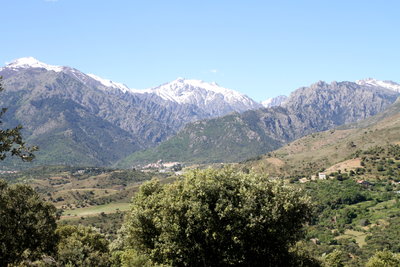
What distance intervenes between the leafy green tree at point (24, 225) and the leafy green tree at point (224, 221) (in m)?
18.0

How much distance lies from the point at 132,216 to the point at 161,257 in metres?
6.69

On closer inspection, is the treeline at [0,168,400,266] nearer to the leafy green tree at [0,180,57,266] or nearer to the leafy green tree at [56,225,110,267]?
the leafy green tree at [0,180,57,266]

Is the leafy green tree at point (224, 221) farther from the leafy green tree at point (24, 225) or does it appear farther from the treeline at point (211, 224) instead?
the leafy green tree at point (24, 225)

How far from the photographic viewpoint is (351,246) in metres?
132

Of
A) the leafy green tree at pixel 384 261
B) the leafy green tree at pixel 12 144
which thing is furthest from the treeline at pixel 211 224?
the leafy green tree at pixel 384 261

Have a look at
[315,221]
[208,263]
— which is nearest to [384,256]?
[208,263]

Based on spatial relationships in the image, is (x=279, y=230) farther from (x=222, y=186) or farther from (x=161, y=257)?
(x=161, y=257)

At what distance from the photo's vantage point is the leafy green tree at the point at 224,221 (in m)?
38.8

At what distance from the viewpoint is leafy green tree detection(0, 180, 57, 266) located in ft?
164

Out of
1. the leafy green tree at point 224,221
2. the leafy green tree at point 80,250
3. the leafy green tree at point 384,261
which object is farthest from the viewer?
the leafy green tree at point 384,261

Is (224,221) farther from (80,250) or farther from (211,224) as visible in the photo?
(80,250)

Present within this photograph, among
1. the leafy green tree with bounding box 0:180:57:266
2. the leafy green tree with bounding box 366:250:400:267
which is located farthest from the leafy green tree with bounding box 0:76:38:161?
the leafy green tree with bounding box 366:250:400:267

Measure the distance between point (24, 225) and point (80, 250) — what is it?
9083 millimetres

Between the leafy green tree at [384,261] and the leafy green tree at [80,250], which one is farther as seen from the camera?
the leafy green tree at [384,261]
